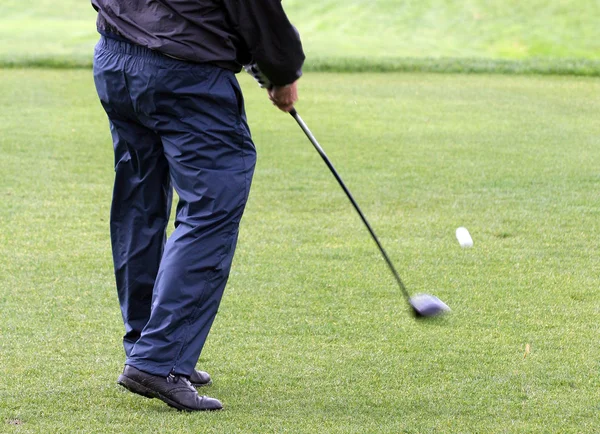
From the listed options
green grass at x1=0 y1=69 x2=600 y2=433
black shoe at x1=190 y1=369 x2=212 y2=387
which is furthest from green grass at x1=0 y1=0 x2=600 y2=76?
Result: black shoe at x1=190 y1=369 x2=212 y2=387

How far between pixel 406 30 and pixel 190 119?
60.6ft

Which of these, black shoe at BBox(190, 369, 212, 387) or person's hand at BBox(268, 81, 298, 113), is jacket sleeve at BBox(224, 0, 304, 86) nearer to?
person's hand at BBox(268, 81, 298, 113)

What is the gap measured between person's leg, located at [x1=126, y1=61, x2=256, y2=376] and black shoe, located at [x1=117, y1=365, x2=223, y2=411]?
24mm

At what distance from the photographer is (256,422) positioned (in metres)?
3.44

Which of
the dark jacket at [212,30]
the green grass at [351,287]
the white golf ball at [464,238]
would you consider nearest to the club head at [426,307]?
the green grass at [351,287]

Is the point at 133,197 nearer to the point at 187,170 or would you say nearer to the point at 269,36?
the point at 187,170

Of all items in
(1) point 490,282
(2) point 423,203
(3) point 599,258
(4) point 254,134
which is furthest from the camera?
(4) point 254,134

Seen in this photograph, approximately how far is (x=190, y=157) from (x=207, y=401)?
2.69 feet

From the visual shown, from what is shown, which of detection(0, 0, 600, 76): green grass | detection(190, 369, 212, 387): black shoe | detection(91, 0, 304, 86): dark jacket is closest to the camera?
detection(91, 0, 304, 86): dark jacket

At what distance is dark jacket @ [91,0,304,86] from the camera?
11.4 ft

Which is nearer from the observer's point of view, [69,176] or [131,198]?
[131,198]

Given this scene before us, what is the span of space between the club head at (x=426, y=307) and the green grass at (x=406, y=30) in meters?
11.1

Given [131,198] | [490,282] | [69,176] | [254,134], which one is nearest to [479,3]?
[254,134]

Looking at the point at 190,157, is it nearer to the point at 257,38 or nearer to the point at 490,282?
the point at 257,38
